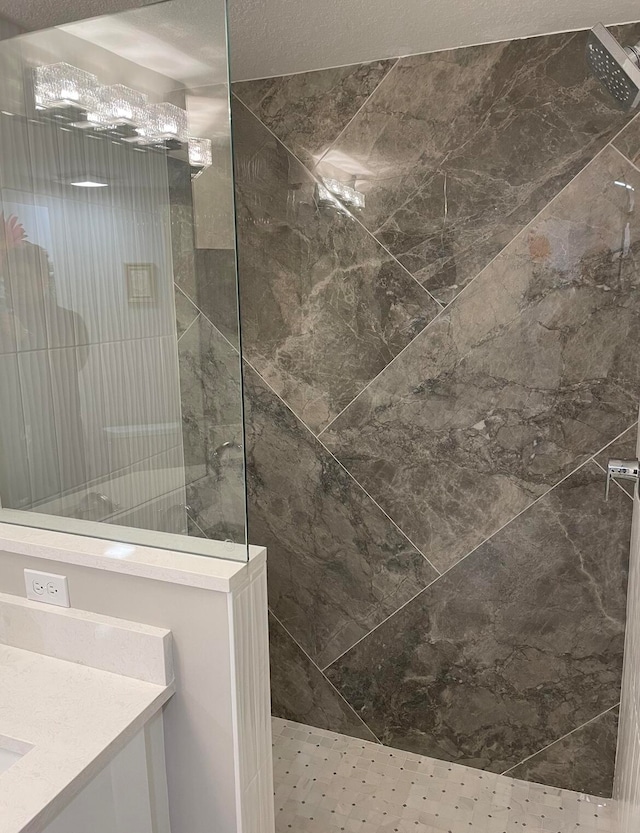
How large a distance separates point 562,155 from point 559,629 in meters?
1.41

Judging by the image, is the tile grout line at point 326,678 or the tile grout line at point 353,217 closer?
the tile grout line at point 353,217

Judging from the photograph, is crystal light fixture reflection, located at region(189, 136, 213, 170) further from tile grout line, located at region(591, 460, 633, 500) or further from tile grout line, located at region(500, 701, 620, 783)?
tile grout line, located at region(500, 701, 620, 783)

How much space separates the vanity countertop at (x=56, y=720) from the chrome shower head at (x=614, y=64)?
4.92 feet

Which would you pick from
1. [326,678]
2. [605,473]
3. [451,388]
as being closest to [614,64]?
[451,388]

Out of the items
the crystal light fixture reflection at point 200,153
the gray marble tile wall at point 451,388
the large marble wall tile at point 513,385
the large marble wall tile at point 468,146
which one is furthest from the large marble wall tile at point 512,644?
the crystal light fixture reflection at point 200,153

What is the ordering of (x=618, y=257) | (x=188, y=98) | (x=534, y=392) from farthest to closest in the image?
(x=534, y=392) < (x=618, y=257) < (x=188, y=98)

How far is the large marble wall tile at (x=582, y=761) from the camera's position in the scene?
2.08m

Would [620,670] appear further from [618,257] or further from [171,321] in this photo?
[171,321]

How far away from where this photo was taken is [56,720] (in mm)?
1192

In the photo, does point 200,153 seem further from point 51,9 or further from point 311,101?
point 311,101

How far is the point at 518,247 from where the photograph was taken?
6.34 ft

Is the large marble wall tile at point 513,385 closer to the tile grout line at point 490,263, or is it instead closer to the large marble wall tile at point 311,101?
the tile grout line at point 490,263

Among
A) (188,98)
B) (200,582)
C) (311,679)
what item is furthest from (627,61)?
(311,679)

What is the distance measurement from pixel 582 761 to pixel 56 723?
5.60ft
